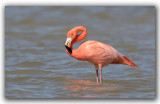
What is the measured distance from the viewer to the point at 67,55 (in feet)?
33.1

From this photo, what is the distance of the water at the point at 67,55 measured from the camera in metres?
6.79

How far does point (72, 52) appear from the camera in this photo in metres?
6.83

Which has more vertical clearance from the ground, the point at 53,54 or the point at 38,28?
the point at 38,28

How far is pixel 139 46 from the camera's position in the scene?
11.2 m

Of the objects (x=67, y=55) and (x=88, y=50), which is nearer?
(x=88, y=50)

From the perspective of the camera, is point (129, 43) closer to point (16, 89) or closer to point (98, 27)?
point (98, 27)

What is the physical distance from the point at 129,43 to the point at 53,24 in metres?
4.39

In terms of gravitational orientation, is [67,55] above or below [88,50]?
above

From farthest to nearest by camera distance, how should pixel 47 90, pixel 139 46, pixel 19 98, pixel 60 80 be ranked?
pixel 139 46 → pixel 60 80 → pixel 47 90 → pixel 19 98

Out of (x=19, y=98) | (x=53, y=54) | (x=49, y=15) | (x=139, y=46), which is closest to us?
(x=19, y=98)

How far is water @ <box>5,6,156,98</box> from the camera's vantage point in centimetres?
679

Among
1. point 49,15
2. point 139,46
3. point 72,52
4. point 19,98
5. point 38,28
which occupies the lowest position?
point 19,98

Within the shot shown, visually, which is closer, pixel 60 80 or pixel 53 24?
pixel 60 80

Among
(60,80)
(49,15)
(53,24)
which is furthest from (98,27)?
(60,80)
